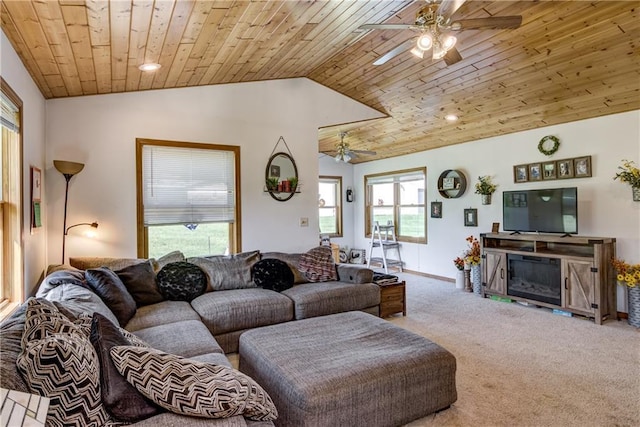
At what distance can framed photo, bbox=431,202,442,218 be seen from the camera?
6459 millimetres

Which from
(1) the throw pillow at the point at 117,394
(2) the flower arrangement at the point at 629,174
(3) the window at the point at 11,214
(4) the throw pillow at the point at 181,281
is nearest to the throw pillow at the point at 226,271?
(4) the throw pillow at the point at 181,281

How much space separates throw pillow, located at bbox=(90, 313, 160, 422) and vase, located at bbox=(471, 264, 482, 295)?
5.02 m

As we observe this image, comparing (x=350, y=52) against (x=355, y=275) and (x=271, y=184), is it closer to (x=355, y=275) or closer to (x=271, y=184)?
(x=271, y=184)

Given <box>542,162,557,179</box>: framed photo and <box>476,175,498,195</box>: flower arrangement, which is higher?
<box>542,162,557,179</box>: framed photo

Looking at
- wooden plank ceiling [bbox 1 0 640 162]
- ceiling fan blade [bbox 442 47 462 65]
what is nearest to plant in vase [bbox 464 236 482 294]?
wooden plank ceiling [bbox 1 0 640 162]

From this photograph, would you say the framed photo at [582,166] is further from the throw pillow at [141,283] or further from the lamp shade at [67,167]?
the lamp shade at [67,167]

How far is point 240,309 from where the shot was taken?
3.17 m

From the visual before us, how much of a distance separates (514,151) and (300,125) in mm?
3209

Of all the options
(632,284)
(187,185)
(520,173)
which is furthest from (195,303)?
(520,173)

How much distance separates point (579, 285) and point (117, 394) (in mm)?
4735

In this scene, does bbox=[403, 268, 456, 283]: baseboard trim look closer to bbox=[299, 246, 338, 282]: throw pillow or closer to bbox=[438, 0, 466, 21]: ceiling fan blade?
bbox=[299, 246, 338, 282]: throw pillow

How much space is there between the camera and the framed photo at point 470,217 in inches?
228

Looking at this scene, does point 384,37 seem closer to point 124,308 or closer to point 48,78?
point 48,78

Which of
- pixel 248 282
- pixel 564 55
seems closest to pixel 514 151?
pixel 564 55
